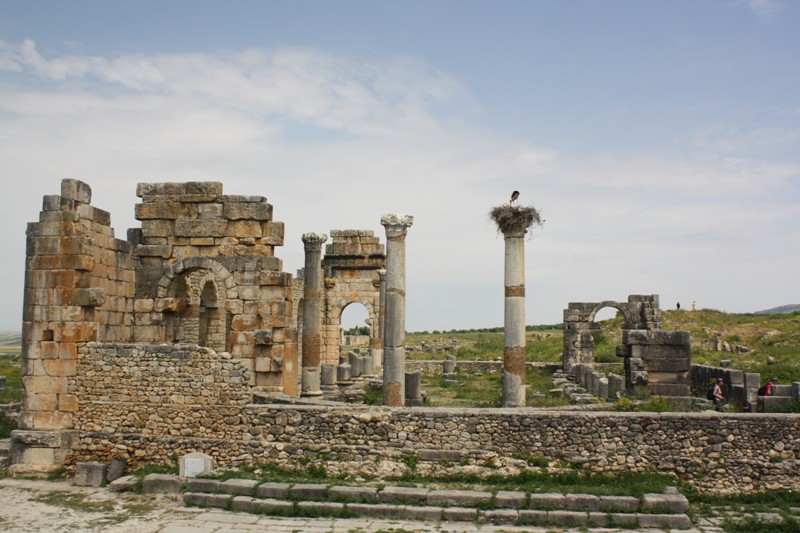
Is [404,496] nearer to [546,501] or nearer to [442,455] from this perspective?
[442,455]

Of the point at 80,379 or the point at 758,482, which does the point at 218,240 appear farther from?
the point at 758,482

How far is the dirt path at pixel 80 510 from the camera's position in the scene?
10602 millimetres

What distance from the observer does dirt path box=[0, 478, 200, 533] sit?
10.6m

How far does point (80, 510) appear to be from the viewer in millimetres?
11484

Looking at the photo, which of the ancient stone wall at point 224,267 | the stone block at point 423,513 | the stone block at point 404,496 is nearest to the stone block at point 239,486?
the stone block at point 404,496

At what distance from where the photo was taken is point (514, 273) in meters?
17.5

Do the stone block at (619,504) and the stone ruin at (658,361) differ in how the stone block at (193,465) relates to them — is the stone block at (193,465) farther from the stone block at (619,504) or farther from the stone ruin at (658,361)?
the stone ruin at (658,361)

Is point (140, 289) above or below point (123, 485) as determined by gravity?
above

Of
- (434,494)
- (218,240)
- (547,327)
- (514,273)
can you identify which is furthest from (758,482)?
(547,327)

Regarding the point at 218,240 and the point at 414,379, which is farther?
the point at 414,379

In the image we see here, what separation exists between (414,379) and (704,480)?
8.16m

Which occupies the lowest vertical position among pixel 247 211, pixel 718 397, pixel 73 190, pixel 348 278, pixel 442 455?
pixel 442 455

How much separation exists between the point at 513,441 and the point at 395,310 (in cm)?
509

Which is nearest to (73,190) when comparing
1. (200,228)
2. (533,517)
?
(200,228)
